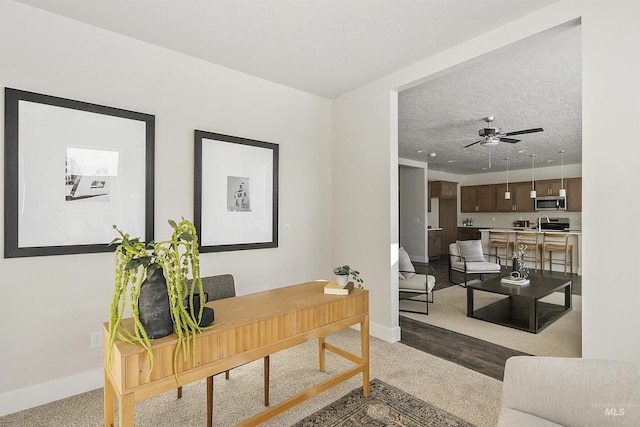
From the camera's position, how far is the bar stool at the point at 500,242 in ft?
25.9

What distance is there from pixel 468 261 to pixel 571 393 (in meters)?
4.90

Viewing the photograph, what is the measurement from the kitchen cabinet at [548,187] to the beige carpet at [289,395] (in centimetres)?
727

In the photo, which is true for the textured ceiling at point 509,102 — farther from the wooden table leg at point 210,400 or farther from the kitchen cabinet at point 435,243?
the wooden table leg at point 210,400

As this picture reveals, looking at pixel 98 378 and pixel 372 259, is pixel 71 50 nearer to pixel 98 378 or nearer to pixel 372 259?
pixel 98 378

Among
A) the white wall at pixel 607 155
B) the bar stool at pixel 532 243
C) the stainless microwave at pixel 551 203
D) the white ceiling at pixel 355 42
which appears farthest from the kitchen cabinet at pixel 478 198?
the white wall at pixel 607 155

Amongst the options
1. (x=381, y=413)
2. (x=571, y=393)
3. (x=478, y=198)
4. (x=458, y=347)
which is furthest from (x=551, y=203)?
(x=571, y=393)

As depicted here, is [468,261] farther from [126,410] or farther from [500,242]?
[126,410]

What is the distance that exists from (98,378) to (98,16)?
8.39 feet

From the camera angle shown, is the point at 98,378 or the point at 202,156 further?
the point at 202,156

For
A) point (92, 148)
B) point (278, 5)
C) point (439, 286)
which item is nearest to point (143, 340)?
point (92, 148)

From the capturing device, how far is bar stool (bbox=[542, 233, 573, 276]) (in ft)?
23.0

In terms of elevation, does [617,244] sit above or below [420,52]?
below

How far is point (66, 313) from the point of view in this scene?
89.3 inches

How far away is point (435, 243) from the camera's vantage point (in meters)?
9.18
